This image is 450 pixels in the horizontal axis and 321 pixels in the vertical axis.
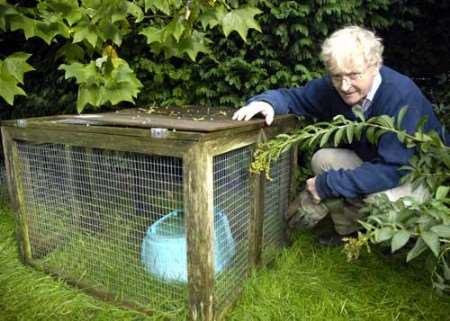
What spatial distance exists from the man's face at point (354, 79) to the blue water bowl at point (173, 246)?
782mm

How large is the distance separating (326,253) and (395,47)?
2032 mm

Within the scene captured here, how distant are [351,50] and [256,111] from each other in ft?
1.58

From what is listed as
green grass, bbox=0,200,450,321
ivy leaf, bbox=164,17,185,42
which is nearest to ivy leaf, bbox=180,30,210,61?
ivy leaf, bbox=164,17,185,42

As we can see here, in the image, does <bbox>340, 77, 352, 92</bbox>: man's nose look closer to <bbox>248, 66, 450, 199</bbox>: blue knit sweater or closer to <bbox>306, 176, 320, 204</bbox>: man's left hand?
<bbox>248, 66, 450, 199</bbox>: blue knit sweater

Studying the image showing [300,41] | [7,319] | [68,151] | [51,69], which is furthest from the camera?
[51,69]

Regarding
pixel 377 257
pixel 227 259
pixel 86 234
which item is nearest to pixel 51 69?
pixel 86 234

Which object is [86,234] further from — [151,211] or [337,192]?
[337,192]

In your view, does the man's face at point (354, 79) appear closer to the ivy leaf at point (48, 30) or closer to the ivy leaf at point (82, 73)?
the ivy leaf at point (82, 73)

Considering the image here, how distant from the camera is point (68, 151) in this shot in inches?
77.0

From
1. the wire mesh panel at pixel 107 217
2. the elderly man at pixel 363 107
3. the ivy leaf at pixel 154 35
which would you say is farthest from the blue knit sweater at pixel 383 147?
the wire mesh panel at pixel 107 217

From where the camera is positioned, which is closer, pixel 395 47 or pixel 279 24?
pixel 279 24

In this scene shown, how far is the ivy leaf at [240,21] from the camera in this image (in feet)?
6.32

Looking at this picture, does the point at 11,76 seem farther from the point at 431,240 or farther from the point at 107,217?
the point at 431,240

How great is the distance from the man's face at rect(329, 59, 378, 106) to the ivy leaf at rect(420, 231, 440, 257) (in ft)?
2.79
